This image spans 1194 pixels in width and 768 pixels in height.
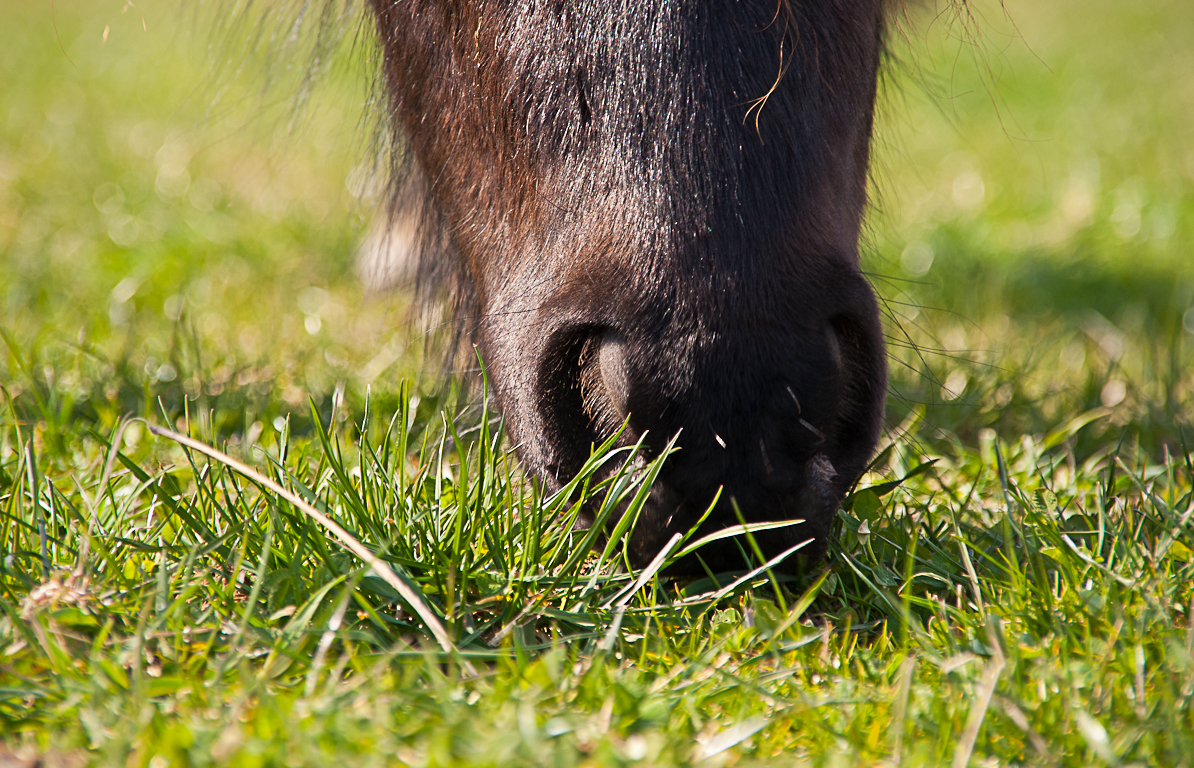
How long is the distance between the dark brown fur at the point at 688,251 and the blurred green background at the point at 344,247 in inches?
12.3

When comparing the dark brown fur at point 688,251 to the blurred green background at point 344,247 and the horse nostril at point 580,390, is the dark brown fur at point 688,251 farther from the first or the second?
the blurred green background at point 344,247

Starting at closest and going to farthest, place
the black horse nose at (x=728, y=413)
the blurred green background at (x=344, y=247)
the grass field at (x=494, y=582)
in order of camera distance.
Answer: the grass field at (x=494, y=582) → the black horse nose at (x=728, y=413) → the blurred green background at (x=344, y=247)

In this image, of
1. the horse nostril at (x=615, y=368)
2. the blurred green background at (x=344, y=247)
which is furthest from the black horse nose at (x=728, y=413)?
the blurred green background at (x=344, y=247)

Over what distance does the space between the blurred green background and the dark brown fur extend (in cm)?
31

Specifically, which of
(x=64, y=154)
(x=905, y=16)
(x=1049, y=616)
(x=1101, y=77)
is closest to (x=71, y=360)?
(x=905, y=16)

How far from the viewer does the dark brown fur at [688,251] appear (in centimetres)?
134

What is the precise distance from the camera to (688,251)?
136 centimetres

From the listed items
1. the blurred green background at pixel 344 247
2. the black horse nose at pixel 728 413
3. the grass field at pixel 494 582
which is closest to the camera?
the grass field at pixel 494 582

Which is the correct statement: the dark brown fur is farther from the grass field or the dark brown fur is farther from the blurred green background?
the blurred green background

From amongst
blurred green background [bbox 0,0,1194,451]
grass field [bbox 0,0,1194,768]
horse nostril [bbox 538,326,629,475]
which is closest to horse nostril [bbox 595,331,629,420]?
horse nostril [bbox 538,326,629,475]

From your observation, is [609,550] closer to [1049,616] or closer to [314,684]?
[314,684]

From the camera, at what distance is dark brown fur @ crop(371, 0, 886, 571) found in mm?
1343

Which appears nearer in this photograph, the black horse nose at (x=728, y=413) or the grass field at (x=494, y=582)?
the grass field at (x=494, y=582)

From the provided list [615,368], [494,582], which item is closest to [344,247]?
[494,582]
